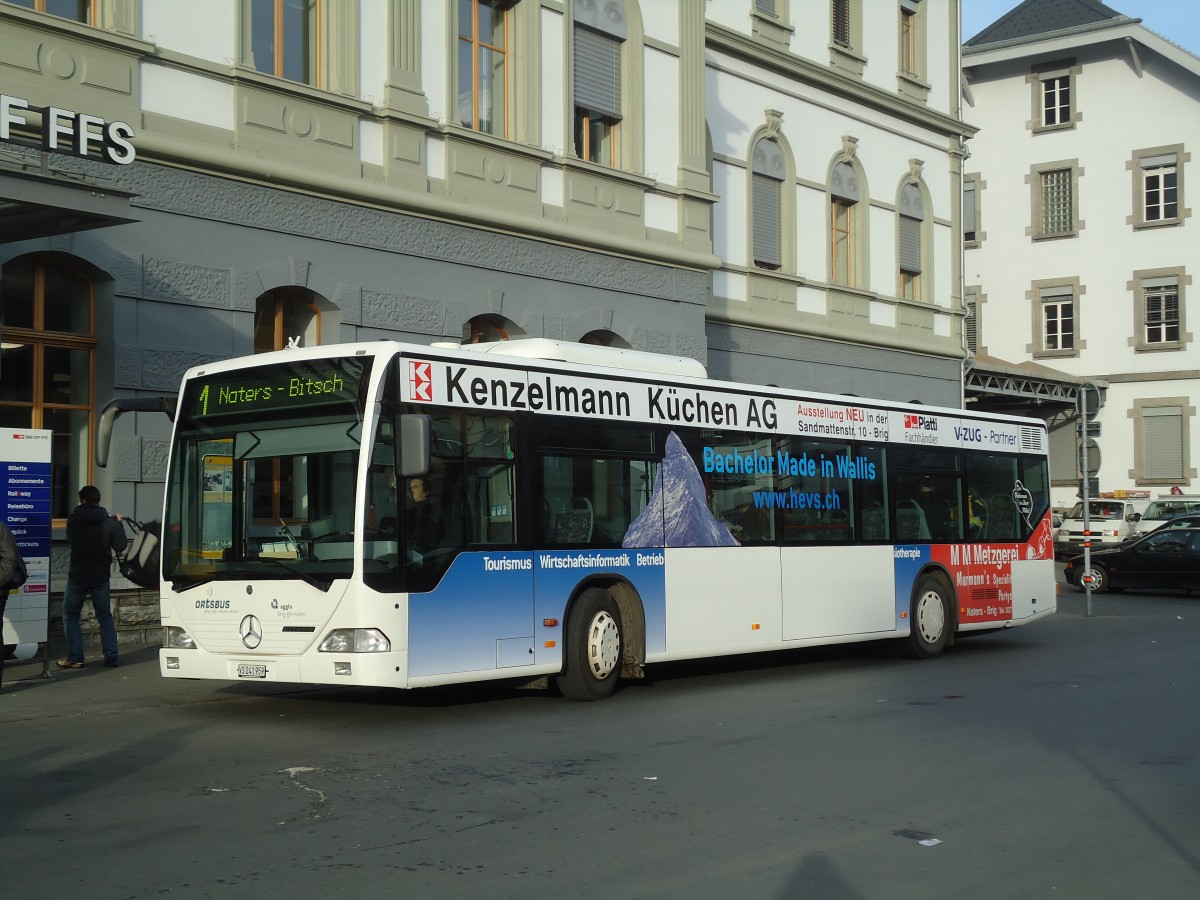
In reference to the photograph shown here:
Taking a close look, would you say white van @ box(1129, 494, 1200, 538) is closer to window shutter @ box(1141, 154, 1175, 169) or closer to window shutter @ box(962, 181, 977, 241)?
window shutter @ box(1141, 154, 1175, 169)

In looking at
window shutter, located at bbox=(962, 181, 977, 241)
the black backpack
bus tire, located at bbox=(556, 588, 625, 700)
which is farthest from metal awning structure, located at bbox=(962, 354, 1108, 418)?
the black backpack

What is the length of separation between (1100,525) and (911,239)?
15326 millimetres

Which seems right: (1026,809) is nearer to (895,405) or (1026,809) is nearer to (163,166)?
(895,405)

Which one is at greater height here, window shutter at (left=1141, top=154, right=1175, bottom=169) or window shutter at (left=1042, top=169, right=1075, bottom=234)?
window shutter at (left=1141, top=154, right=1175, bottom=169)

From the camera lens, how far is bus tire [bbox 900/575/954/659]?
1639 centimetres

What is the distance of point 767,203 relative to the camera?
1040 inches

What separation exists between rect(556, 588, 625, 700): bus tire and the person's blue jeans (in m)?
4.77

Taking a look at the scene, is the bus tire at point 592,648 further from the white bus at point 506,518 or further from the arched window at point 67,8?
the arched window at point 67,8

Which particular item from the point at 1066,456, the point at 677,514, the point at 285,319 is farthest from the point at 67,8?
the point at 1066,456

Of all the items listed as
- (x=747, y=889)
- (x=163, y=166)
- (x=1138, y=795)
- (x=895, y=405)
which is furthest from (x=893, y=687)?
(x=163, y=166)

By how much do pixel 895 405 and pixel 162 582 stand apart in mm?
8277

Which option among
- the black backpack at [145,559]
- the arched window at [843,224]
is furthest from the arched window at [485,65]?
the arched window at [843,224]

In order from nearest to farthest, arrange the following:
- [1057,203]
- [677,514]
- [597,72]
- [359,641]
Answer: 1. [359,641]
2. [677,514]
3. [597,72]
4. [1057,203]

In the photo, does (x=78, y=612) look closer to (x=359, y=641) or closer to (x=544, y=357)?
(x=359, y=641)
